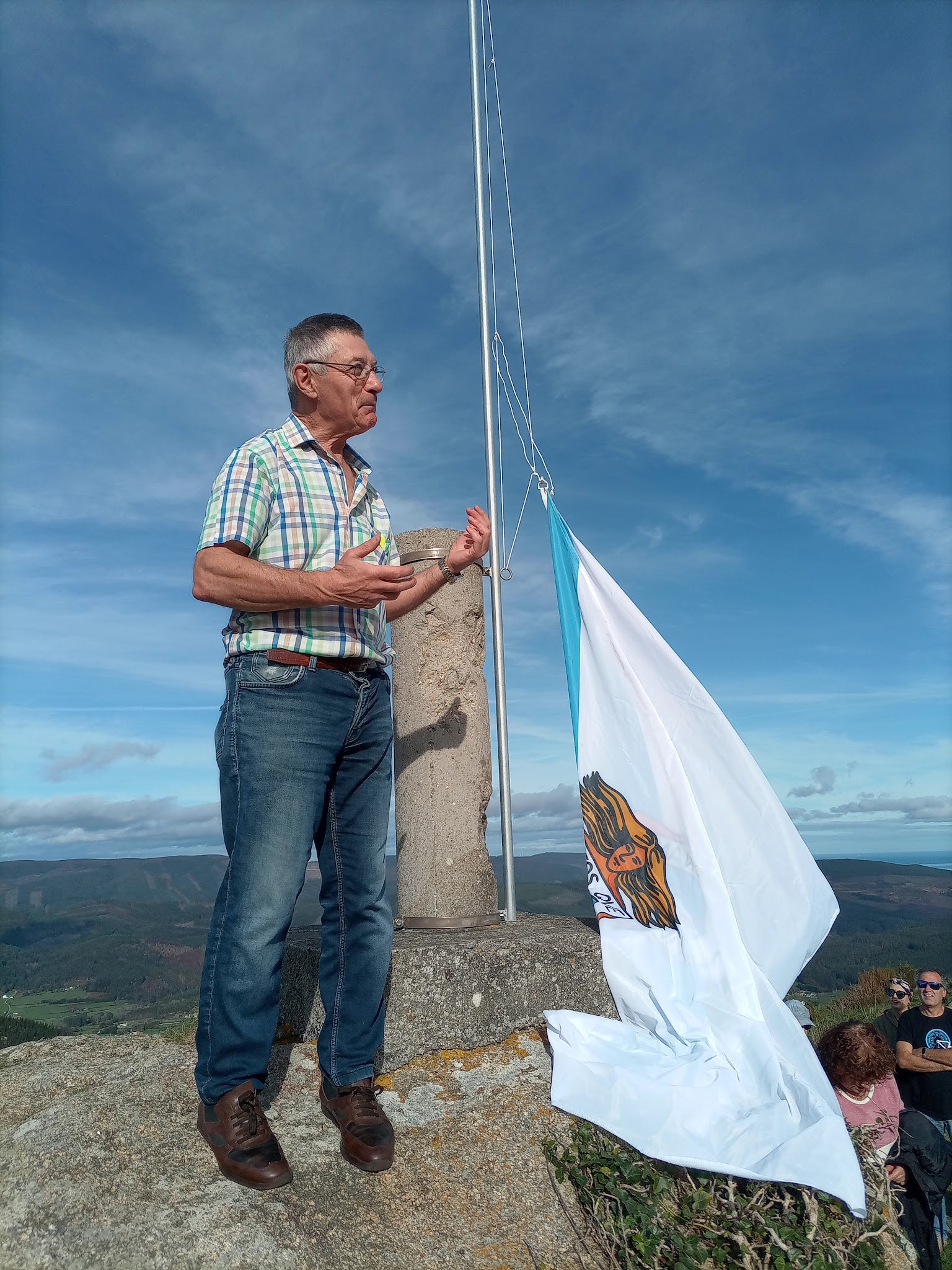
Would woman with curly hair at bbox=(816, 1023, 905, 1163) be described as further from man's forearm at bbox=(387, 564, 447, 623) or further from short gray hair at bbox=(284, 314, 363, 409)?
short gray hair at bbox=(284, 314, 363, 409)

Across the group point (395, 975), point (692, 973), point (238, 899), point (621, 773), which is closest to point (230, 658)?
point (238, 899)

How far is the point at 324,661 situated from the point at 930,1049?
5.36 m

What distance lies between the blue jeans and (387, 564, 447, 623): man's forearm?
1.53ft

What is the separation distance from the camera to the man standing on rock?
2.66 meters

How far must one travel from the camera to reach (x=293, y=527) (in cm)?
296

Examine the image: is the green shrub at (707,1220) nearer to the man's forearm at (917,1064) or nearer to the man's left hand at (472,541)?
the man's left hand at (472,541)

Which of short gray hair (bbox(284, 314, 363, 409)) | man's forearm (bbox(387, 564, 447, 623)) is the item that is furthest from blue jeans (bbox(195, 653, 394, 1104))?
short gray hair (bbox(284, 314, 363, 409))

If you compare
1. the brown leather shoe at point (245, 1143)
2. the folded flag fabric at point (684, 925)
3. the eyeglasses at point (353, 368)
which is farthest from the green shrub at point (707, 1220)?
the eyeglasses at point (353, 368)

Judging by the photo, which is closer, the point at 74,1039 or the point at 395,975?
the point at 395,975

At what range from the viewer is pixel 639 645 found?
4.35 meters

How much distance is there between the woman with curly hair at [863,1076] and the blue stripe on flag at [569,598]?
6.56 feet

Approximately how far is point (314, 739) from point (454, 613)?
7.30 ft

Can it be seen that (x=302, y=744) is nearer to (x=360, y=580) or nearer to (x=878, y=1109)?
(x=360, y=580)

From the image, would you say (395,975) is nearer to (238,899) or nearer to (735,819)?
(238,899)
